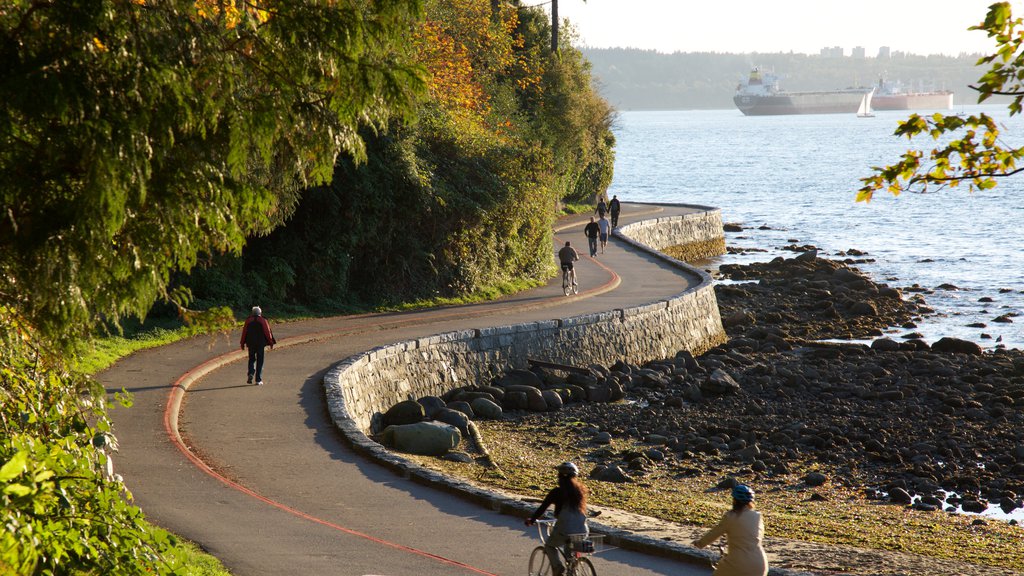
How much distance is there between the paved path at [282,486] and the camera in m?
10.9

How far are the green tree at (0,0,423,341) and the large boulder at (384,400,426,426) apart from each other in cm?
1176

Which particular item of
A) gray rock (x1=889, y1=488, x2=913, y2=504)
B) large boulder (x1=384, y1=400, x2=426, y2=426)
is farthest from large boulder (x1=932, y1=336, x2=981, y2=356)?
large boulder (x1=384, y1=400, x2=426, y2=426)

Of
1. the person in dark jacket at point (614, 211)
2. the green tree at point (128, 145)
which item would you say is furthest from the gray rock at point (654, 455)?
the person in dark jacket at point (614, 211)

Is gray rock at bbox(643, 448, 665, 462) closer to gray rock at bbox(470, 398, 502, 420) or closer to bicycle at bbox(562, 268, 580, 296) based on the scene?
gray rock at bbox(470, 398, 502, 420)

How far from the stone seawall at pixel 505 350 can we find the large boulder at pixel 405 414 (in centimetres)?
25

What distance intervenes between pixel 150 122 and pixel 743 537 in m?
5.21

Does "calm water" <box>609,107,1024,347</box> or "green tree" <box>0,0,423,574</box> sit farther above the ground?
"green tree" <box>0,0,423,574</box>

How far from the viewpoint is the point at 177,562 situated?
880cm

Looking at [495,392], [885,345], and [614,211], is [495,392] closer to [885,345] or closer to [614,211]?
[885,345]

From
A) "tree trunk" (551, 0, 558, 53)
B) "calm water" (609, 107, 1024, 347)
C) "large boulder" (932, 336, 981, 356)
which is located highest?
"tree trunk" (551, 0, 558, 53)

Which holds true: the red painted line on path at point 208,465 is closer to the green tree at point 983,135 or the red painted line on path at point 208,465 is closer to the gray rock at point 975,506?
the green tree at point 983,135

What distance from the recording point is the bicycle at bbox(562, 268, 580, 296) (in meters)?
32.2

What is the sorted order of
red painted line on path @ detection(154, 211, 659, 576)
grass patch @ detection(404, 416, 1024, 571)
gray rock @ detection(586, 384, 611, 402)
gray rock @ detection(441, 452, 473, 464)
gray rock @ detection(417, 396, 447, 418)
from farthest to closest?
gray rock @ detection(586, 384, 611, 402), gray rock @ detection(417, 396, 447, 418), gray rock @ detection(441, 452, 473, 464), grass patch @ detection(404, 416, 1024, 571), red painted line on path @ detection(154, 211, 659, 576)

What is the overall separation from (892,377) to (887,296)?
56.6ft
